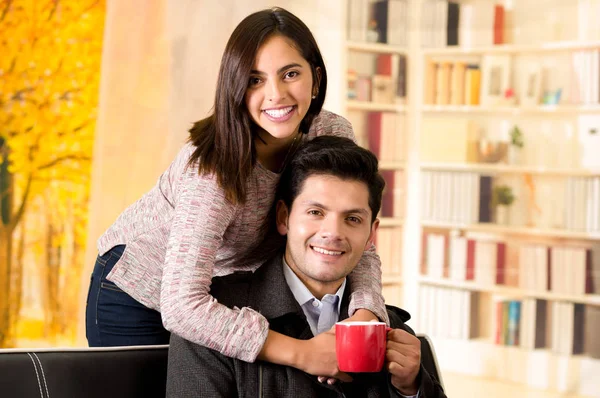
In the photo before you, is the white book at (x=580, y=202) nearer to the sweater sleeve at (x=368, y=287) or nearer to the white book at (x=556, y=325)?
the white book at (x=556, y=325)

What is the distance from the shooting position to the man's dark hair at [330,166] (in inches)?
67.2

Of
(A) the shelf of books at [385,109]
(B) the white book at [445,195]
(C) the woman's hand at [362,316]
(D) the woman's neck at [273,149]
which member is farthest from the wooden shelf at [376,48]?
(C) the woman's hand at [362,316]

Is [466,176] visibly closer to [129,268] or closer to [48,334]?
[48,334]

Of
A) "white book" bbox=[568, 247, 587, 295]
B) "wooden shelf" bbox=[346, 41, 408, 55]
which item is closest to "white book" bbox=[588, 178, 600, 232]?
"white book" bbox=[568, 247, 587, 295]

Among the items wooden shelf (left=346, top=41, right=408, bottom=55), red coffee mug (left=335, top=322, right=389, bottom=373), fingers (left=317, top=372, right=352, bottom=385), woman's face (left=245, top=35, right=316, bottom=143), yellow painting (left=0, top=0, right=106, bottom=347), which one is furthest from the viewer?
yellow painting (left=0, top=0, right=106, bottom=347)

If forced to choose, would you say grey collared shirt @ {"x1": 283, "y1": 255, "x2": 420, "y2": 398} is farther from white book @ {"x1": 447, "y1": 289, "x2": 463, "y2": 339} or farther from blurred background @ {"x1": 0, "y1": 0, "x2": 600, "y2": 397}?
white book @ {"x1": 447, "y1": 289, "x2": 463, "y2": 339}

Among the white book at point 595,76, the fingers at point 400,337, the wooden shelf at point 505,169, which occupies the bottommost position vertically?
the fingers at point 400,337

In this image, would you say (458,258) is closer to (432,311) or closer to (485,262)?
(485,262)

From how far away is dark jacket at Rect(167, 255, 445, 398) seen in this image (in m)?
1.53

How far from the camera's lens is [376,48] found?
14.6 feet

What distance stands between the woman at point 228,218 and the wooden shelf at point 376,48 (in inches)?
101

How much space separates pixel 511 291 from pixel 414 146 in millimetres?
932

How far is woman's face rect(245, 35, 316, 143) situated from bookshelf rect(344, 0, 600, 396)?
282 cm

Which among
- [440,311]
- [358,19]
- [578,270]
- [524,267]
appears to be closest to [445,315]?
[440,311]
